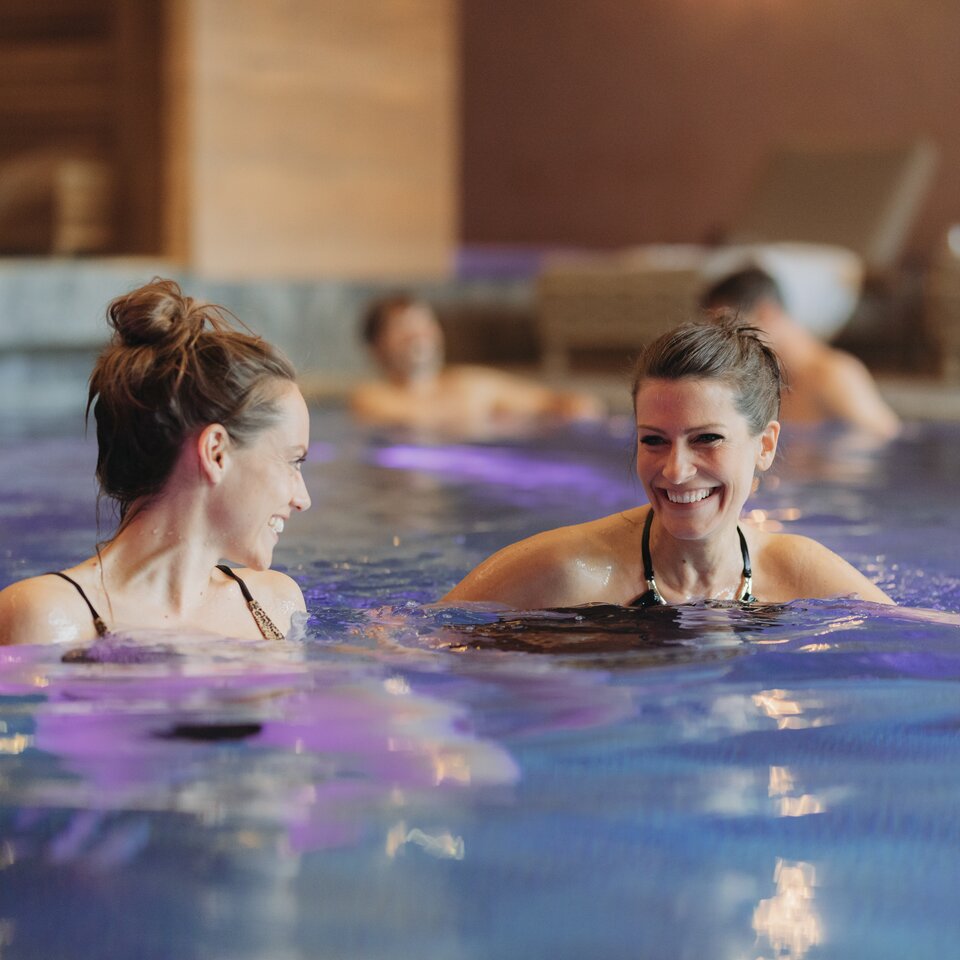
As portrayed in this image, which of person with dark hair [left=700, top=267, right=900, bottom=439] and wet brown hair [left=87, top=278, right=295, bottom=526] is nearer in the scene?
wet brown hair [left=87, top=278, right=295, bottom=526]

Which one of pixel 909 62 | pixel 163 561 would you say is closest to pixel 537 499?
pixel 163 561

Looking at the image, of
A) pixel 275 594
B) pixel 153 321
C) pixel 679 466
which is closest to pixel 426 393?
pixel 275 594

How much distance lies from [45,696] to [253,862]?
42cm

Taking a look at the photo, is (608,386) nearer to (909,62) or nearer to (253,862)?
(909,62)

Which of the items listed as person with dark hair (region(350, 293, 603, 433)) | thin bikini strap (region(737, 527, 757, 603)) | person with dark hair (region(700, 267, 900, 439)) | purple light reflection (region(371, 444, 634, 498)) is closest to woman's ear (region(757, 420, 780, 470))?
thin bikini strap (region(737, 527, 757, 603))

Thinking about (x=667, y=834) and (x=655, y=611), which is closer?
(x=667, y=834)

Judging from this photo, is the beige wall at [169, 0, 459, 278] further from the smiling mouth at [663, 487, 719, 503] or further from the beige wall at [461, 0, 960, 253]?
the smiling mouth at [663, 487, 719, 503]

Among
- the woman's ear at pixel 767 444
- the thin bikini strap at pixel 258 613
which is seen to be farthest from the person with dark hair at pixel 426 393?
the thin bikini strap at pixel 258 613

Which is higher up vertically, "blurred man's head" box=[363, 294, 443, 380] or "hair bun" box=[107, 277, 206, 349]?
"blurred man's head" box=[363, 294, 443, 380]

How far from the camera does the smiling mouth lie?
2.74m

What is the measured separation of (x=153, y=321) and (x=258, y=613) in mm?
587

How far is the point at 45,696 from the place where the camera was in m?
2.18

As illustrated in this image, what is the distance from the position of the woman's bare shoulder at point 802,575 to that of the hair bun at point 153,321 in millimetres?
1283

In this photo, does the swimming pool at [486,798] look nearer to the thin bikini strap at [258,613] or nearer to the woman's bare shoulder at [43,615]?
the woman's bare shoulder at [43,615]
